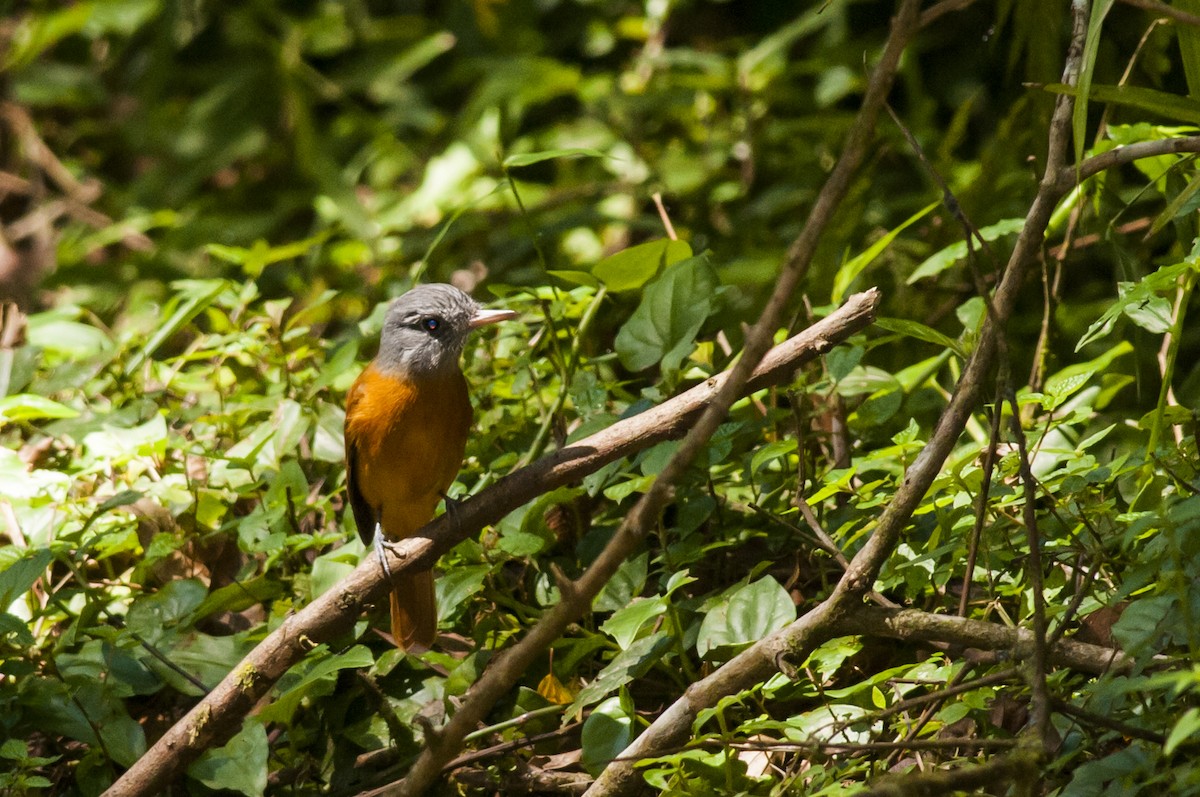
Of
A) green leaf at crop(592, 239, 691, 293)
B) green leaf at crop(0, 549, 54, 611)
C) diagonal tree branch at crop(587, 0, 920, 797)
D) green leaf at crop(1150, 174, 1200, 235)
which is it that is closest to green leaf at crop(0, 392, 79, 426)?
green leaf at crop(0, 549, 54, 611)

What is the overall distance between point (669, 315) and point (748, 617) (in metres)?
0.75

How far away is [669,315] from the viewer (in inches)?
110

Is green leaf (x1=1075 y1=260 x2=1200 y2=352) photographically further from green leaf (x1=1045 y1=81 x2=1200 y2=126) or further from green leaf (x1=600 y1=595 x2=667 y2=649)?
green leaf (x1=600 y1=595 x2=667 y2=649)

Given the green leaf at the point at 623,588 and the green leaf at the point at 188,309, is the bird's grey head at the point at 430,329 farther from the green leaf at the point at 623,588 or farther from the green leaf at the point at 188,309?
the green leaf at the point at 623,588

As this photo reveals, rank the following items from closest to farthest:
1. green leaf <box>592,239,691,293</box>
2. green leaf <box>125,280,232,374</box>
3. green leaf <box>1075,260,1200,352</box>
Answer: green leaf <box>1075,260,1200,352</box>, green leaf <box>592,239,691,293</box>, green leaf <box>125,280,232,374</box>

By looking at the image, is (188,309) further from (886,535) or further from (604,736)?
(886,535)

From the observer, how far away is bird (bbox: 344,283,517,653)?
10.1 feet

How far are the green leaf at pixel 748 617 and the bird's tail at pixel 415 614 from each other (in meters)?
0.67

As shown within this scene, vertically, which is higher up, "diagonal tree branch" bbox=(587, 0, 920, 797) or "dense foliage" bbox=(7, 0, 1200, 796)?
"diagonal tree branch" bbox=(587, 0, 920, 797)

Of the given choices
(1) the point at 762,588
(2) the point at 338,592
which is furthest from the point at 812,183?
(2) the point at 338,592

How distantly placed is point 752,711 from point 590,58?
479 cm

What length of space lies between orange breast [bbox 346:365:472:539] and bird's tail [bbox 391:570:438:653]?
38cm

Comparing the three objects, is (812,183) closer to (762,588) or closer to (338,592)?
(762,588)

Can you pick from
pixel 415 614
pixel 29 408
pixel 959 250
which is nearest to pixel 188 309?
pixel 29 408
